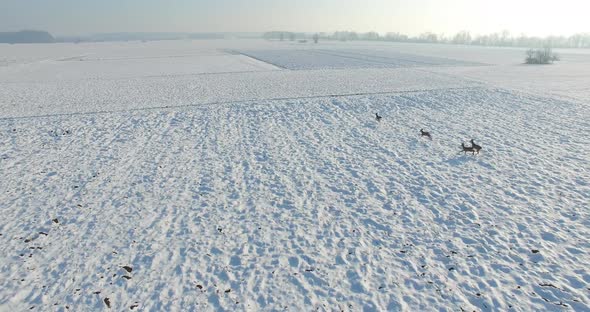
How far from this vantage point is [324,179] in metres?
11.1

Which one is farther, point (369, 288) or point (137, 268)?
point (137, 268)

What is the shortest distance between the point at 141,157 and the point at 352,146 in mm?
8691

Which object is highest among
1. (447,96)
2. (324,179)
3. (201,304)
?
(447,96)

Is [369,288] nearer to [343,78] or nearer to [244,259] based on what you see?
[244,259]

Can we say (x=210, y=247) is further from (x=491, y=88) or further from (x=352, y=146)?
(x=491, y=88)

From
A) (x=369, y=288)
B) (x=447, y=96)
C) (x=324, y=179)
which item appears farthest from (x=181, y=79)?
(x=369, y=288)

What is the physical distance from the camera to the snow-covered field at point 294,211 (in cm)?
636

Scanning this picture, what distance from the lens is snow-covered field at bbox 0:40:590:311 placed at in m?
6.36

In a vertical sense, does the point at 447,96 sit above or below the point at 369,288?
above

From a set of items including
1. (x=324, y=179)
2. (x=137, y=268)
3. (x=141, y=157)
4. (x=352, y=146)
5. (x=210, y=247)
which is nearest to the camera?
(x=137, y=268)

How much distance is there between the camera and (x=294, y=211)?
9.16 metres

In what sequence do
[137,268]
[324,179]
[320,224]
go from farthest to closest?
[324,179] < [320,224] < [137,268]

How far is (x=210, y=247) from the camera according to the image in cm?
764

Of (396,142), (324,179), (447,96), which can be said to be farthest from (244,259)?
(447,96)
